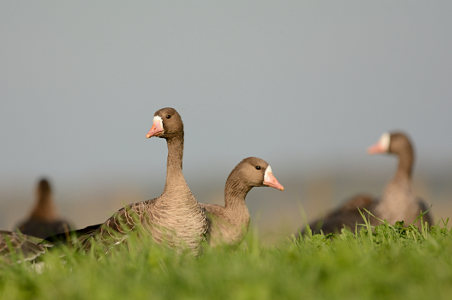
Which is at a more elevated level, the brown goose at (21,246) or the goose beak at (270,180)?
the goose beak at (270,180)

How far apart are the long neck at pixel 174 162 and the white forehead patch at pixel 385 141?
7.62 meters

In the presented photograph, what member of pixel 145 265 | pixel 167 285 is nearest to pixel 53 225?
pixel 145 265

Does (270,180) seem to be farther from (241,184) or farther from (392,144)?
(392,144)

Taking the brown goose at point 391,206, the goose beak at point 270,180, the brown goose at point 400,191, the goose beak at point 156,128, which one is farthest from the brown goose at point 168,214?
the brown goose at point 400,191

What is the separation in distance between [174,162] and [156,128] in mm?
499

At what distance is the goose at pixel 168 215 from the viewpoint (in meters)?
7.72

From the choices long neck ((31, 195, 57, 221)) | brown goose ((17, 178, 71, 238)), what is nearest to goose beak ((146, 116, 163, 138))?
brown goose ((17, 178, 71, 238))

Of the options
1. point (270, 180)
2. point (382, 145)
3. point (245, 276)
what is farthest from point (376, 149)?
point (245, 276)

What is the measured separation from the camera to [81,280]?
4961 mm

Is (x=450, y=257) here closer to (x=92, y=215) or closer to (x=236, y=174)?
(x=236, y=174)

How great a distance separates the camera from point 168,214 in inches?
309

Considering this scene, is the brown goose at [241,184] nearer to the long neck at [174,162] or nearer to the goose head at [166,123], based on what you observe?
the long neck at [174,162]

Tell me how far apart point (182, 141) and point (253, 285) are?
4.58 metres

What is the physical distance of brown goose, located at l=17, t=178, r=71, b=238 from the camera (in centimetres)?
1331
